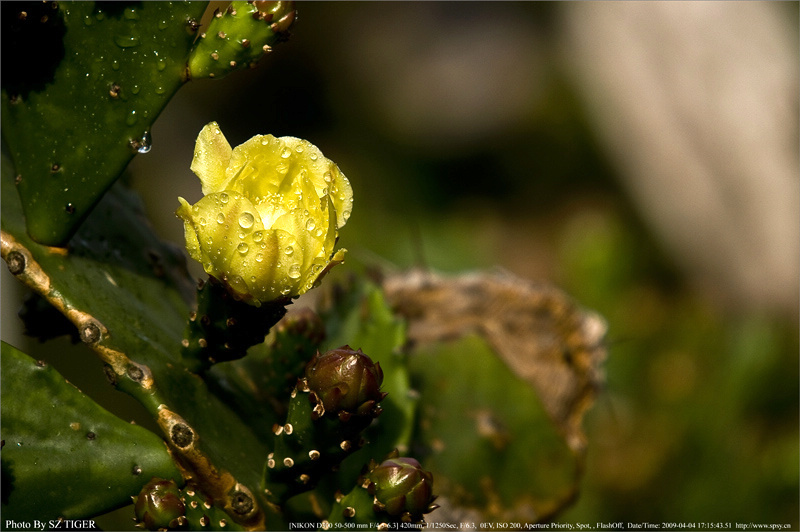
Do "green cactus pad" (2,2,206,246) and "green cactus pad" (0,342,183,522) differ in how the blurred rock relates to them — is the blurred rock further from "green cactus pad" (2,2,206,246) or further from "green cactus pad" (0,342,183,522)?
"green cactus pad" (0,342,183,522)

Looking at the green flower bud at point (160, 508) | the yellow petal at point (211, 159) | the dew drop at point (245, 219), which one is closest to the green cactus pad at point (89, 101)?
the yellow petal at point (211, 159)

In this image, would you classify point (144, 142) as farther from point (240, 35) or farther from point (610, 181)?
point (610, 181)

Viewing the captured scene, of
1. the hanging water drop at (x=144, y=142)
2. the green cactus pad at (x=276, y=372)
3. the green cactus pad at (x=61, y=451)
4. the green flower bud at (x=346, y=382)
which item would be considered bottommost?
the green cactus pad at (x=276, y=372)

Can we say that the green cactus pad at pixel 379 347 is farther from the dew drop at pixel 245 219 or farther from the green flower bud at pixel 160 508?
the dew drop at pixel 245 219

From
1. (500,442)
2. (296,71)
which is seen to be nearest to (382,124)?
(296,71)

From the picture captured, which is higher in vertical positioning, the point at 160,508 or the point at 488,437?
the point at 160,508

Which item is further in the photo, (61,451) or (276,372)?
→ (276,372)

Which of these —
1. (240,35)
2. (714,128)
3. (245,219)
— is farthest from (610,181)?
(245,219)
